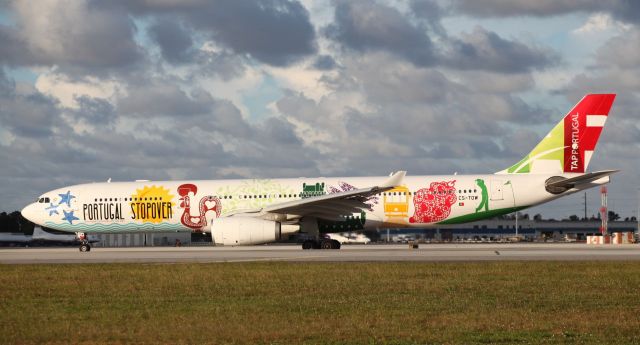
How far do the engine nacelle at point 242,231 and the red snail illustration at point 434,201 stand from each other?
277 inches

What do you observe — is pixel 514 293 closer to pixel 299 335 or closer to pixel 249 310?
pixel 249 310

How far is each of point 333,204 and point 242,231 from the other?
436 cm

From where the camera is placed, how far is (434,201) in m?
40.8

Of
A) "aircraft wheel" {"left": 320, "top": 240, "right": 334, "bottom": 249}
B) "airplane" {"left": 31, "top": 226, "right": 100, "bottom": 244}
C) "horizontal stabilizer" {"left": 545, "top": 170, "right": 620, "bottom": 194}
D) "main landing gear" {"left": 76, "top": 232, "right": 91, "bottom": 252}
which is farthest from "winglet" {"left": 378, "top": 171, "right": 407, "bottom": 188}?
"airplane" {"left": 31, "top": 226, "right": 100, "bottom": 244}

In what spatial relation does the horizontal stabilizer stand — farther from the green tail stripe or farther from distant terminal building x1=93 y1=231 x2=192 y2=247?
distant terminal building x1=93 y1=231 x2=192 y2=247

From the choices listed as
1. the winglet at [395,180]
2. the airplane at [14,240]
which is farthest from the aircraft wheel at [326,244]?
the airplane at [14,240]

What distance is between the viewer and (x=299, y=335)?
12.5 metres

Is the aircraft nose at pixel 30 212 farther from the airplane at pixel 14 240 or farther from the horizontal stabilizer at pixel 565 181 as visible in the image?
the airplane at pixel 14 240

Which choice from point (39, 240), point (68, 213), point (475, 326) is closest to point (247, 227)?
point (68, 213)

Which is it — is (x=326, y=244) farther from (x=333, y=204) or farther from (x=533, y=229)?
(x=533, y=229)

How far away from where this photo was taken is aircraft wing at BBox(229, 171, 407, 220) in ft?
124

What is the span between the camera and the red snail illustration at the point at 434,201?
134 ft

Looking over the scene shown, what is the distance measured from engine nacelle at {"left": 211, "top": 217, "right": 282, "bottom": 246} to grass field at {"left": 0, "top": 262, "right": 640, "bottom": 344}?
11.7m

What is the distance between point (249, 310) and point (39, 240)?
266ft
